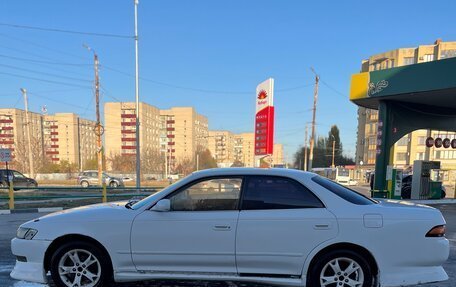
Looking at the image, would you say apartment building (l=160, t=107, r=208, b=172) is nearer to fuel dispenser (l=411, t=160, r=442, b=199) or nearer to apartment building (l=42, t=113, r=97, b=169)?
apartment building (l=42, t=113, r=97, b=169)

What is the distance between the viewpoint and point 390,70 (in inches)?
552

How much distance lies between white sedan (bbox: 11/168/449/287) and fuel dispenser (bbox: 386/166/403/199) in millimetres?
11981

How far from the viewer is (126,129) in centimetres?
9112

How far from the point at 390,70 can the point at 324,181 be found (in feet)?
38.7

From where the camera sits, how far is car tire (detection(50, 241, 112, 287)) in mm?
3992

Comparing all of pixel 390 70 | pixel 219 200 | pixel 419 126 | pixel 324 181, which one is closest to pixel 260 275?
pixel 219 200

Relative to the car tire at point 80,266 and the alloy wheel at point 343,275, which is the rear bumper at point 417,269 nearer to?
the alloy wheel at point 343,275

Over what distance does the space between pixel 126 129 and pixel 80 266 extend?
299 feet

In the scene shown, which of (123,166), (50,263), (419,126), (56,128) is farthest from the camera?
(56,128)

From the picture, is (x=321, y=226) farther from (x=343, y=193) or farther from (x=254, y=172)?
(x=254, y=172)

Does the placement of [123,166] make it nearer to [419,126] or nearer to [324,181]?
[419,126]

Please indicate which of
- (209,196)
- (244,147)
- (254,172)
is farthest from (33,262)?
(244,147)

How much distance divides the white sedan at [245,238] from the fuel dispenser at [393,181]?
12.0m

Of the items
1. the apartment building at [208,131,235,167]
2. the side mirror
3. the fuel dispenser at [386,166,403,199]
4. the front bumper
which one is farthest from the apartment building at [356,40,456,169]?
the front bumper
